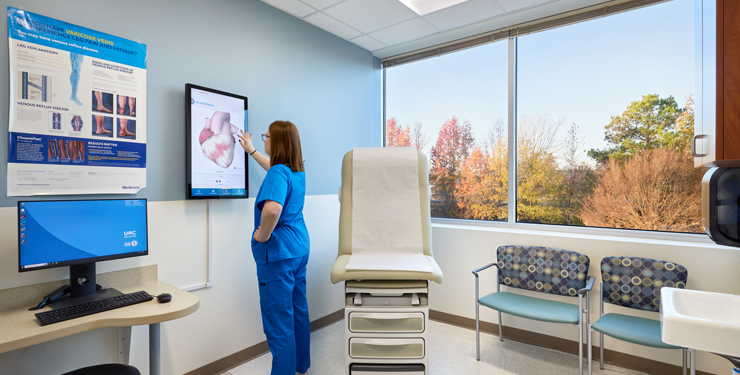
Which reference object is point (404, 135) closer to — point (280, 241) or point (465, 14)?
point (465, 14)

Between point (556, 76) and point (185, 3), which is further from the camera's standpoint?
point (556, 76)

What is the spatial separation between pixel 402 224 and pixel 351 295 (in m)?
0.60

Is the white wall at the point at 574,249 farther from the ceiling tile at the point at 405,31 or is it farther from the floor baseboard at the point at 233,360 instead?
the ceiling tile at the point at 405,31

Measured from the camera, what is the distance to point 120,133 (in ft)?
6.43

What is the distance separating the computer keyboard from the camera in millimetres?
1422

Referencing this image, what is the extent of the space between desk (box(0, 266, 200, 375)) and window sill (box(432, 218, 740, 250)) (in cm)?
232

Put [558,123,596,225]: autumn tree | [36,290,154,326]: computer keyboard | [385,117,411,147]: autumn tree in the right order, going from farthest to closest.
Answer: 1. [385,117,411,147]: autumn tree
2. [558,123,596,225]: autumn tree
3. [36,290,154,326]: computer keyboard

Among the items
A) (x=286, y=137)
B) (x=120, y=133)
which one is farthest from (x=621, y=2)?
(x=120, y=133)

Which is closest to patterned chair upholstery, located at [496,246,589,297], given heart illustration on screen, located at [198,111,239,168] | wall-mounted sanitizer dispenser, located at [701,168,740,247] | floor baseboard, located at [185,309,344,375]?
wall-mounted sanitizer dispenser, located at [701,168,740,247]

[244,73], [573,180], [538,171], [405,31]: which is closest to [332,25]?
[405,31]

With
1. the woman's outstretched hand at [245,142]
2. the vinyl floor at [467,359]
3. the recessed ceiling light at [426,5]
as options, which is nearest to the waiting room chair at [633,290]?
the vinyl floor at [467,359]

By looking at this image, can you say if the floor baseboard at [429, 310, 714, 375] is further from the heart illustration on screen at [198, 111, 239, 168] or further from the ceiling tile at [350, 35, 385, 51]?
the ceiling tile at [350, 35, 385, 51]

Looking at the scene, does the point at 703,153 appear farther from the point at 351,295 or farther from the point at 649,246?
the point at 351,295

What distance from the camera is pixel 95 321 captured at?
1.45 m
